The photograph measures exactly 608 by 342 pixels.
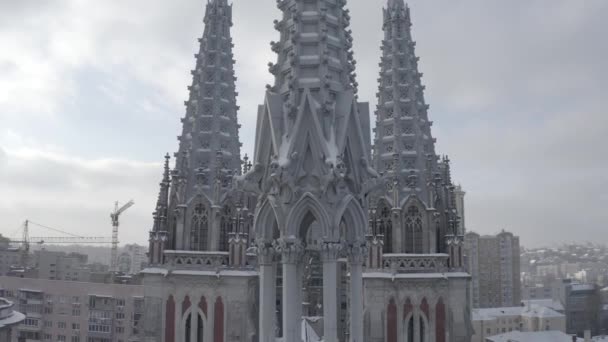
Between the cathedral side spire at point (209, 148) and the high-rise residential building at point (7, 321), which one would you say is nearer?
the cathedral side spire at point (209, 148)

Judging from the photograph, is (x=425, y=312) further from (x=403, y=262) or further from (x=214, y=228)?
(x=214, y=228)

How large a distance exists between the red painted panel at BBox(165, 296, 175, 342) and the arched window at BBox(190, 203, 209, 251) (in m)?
3.37

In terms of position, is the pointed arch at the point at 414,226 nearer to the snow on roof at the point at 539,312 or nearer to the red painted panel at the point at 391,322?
the red painted panel at the point at 391,322

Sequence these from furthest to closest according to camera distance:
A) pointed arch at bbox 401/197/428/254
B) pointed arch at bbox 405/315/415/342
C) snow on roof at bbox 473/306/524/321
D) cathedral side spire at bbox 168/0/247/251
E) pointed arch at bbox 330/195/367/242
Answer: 1. snow on roof at bbox 473/306/524/321
2. cathedral side spire at bbox 168/0/247/251
3. pointed arch at bbox 401/197/428/254
4. pointed arch at bbox 405/315/415/342
5. pointed arch at bbox 330/195/367/242

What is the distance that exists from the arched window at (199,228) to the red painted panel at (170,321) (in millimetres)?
3367

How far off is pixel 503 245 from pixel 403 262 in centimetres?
10217

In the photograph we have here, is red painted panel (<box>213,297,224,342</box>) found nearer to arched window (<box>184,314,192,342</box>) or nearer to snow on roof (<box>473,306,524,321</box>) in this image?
arched window (<box>184,314,192,342</box>)

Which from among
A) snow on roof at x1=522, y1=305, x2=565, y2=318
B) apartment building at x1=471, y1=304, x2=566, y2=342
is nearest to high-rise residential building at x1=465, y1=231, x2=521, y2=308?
snow on roof at x1=522, y1=305, x2=565, y2=318

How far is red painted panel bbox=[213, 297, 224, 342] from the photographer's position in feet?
114

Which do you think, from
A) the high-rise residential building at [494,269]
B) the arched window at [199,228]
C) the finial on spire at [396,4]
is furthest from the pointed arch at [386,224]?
the high-rise residential building at [494,269]

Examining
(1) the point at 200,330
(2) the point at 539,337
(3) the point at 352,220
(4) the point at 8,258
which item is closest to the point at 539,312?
(2) the point at 539,337

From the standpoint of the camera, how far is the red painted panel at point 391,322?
32.8 m

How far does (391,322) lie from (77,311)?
54.3 meters

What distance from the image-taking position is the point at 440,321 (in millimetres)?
33062
